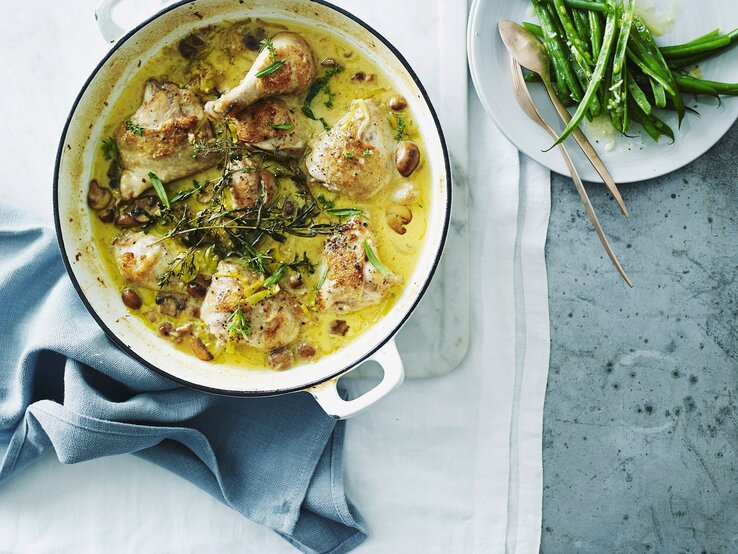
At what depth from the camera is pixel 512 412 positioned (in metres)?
2.87

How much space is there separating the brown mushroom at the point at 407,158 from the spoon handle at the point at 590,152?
653mm

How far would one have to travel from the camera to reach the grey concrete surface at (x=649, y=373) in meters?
2.87

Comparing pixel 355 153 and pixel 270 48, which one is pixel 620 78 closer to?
pixel 355 153

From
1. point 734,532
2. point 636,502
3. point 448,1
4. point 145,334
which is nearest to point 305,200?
point 145,334

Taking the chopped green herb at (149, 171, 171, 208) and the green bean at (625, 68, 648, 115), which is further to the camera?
the green bean at (625, 68, 648, 115)

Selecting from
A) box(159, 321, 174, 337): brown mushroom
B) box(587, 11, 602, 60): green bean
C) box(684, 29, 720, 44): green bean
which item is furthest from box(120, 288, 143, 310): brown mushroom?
box(684, 29, 720, 44): green bean

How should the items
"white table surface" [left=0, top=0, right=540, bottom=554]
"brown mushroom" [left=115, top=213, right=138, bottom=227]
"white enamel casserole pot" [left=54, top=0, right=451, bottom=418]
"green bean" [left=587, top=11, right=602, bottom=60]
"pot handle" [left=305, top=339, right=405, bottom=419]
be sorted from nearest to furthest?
1. "pot handle" [left=305, top=339, right=405, bottom=419]
2. "white enamel casserole pot" [left=54, top=0, right=451, bottom=418]
3. "brown mushroom" [left=115, top=213, right=138, bottom=227]
4. "green bean" [left=587, top=11, right=602, bottom=60]
5. "white table surface" [left=0, top=0, right=540, bottom=554]

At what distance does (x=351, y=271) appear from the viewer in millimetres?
2477

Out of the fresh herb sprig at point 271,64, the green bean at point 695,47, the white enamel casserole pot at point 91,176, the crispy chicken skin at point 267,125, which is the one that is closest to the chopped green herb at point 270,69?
the fresh herb sprig at point 271,64

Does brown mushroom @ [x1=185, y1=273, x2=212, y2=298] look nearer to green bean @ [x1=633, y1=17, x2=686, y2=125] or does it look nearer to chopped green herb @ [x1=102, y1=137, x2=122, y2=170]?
chopped green herb @ [x1=102, y1=137, x2=122, y2=170]

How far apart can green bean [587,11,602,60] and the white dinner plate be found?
0.24 m

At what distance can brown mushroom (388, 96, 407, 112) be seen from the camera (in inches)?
102

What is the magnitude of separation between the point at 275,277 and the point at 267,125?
1.94 feet

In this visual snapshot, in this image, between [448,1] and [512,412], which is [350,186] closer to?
[448,1]
